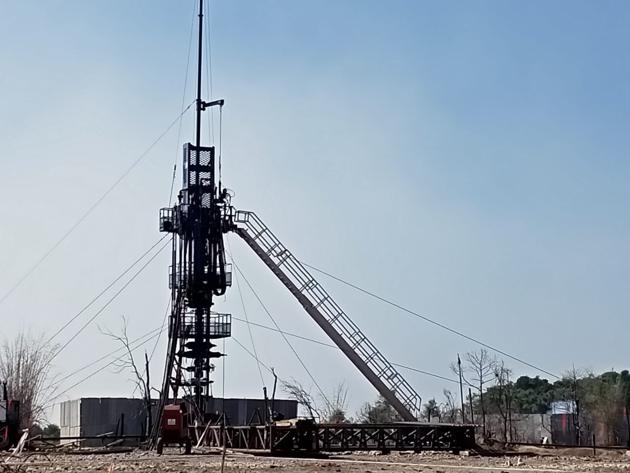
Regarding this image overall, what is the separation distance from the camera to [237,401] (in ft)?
222

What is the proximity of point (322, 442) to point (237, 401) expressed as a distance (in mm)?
26008

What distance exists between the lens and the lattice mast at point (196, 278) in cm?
5484

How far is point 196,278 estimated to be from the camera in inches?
2164

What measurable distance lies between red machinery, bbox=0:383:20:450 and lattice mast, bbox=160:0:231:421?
10.1 metres

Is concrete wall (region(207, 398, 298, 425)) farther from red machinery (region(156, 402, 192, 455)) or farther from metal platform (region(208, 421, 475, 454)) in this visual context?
red machinery (region(156, 402, 192, 455))

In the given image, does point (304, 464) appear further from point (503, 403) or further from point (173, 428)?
point (503, 403)

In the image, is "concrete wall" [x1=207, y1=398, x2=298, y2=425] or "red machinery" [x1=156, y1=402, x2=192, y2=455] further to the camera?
"concrete wall" [x1=207, y1=398, x2=298, y2=425]

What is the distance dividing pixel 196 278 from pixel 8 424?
13.7m

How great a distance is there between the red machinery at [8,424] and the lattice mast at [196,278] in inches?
397

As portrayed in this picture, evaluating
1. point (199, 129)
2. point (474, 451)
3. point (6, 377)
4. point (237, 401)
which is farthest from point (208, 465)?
point (6, 377)

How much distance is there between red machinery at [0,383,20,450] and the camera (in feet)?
144

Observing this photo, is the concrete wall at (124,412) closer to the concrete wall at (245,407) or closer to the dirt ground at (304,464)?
the concrete wall at (245,407)

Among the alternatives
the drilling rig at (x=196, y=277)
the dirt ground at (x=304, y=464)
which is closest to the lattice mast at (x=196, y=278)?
the drilling rig at (x=196, y=277)

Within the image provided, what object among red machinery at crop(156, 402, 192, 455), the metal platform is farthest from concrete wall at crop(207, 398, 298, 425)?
red machinery at crop(156, 402, 192, 455)
